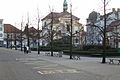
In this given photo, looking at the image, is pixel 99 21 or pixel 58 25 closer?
pixel 99 21

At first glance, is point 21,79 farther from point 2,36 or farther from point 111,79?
point 2,36

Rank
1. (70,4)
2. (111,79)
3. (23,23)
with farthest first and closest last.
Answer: (23,23) → (70,4) → (111,79)

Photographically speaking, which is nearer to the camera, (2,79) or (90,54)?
(2,79)

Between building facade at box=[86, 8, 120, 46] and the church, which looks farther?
the church

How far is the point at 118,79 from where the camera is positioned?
48.9ft

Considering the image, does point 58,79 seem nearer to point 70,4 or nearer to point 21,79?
point 21,79

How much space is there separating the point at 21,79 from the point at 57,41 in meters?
63.5

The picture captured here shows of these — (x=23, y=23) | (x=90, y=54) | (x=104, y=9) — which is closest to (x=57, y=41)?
(x=23, y=23)

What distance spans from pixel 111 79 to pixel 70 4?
81.4 feet

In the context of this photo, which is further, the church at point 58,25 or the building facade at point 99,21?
the church at point 58,25

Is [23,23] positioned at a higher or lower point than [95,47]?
higher

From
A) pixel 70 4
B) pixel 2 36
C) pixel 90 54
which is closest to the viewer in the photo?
pixel 70 4

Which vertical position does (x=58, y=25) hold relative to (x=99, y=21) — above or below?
above

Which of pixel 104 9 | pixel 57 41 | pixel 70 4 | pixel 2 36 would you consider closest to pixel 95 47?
pixel 70 4
